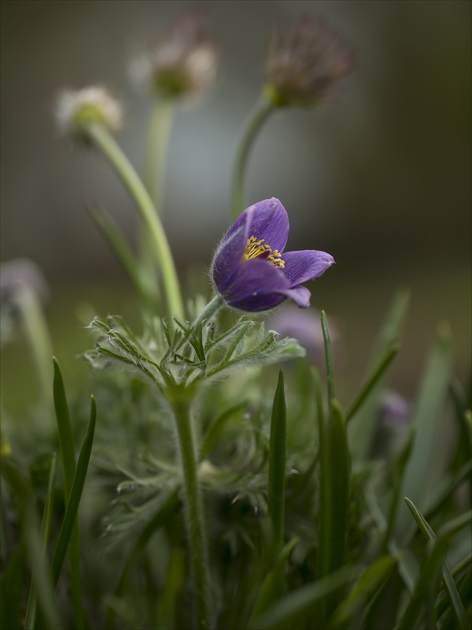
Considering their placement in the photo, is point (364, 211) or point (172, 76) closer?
point (172, 76)

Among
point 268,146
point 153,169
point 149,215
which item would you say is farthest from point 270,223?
A: point 268,146

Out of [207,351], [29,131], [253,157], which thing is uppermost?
[29,131]

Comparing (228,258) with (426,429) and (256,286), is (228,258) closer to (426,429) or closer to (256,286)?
(256,286)

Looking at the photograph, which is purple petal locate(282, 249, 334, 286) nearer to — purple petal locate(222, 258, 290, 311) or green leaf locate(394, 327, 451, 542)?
purple petal locate(222, 258, 290, 311)

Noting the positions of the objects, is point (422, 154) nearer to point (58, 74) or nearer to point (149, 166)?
point (58, 74)

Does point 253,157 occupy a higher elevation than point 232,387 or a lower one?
higher

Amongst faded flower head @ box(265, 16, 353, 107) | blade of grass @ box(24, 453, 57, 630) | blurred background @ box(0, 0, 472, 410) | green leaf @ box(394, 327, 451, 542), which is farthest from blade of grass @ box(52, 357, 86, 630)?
blurred background @ box(0, 0, 472, 410)

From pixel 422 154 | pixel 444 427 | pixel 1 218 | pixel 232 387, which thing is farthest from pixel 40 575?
pixel 422 154
